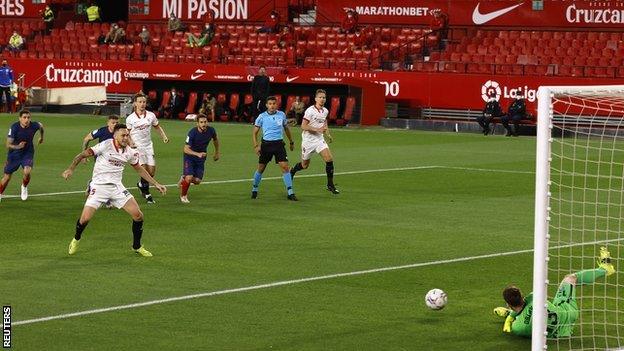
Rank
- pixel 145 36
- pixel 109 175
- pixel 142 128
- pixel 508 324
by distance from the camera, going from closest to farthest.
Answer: pixel 508 324 < pixel 109 175 < pixel 142 128 < pixel 145 36

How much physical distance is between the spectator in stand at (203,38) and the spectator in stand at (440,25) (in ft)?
30.0

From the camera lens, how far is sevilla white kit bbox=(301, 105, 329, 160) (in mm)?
27000

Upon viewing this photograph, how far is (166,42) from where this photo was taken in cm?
5509

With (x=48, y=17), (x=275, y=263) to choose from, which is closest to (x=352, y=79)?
(x=48, y=17)

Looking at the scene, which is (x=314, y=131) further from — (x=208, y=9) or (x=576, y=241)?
(x=208, y=9)

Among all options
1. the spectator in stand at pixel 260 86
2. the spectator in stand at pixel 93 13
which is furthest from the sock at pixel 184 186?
the spectator in stand at pixel 93 13

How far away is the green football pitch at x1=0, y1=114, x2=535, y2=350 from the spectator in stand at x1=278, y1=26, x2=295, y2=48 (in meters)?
21.5

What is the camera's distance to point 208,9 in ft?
189

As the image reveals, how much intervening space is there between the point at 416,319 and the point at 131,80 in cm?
3863

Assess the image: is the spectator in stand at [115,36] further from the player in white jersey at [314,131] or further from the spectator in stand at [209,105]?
the player in white jersey at [314,131]

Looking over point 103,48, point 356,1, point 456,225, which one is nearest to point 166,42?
point 103,48

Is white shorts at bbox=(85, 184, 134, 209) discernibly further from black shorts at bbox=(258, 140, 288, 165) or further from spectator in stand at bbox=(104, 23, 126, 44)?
spectator in stand at bbox=(104, 23, 126, 44)

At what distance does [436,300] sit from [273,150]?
37.5ft

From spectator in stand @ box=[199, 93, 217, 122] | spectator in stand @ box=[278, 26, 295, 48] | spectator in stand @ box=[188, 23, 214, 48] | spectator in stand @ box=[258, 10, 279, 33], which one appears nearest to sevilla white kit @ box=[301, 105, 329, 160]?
spectator in stand @ box=[199, 93, 217, 122]
